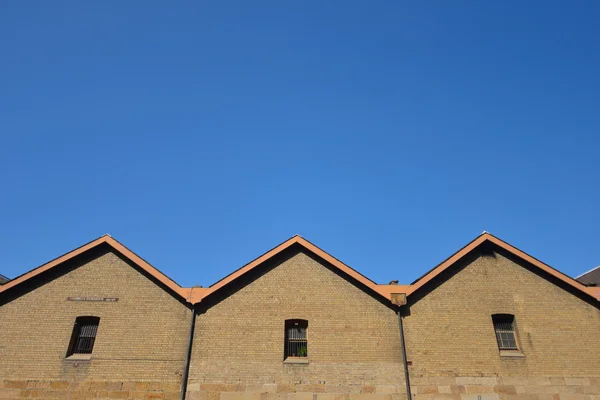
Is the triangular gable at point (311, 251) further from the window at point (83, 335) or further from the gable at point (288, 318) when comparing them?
the window at point (83, 335)

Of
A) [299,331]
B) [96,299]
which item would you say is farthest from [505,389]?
[96,299]

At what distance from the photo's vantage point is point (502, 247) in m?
18.0

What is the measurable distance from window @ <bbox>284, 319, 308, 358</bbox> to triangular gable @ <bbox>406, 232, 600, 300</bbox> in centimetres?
453

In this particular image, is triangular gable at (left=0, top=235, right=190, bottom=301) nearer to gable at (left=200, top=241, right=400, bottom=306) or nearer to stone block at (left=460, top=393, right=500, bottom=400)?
gable at (left=200, top=241, right=400, bottom=306)

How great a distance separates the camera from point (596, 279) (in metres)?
22.4

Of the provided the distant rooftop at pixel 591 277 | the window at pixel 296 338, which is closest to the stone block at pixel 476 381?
the window at pixel 296 338

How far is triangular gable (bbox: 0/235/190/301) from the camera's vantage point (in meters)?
16.4

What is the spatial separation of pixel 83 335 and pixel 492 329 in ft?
53.1

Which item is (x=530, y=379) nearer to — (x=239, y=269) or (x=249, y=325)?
(x=249, y=325)

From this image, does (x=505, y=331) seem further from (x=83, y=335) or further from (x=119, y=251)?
(x=83, y=335)

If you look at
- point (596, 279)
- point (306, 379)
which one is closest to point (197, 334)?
point (306, 379)

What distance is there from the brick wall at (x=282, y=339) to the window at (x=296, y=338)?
283 millimetres

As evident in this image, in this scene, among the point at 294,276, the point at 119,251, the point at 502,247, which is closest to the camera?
the point at 294,276

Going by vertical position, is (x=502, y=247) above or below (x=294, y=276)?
above
